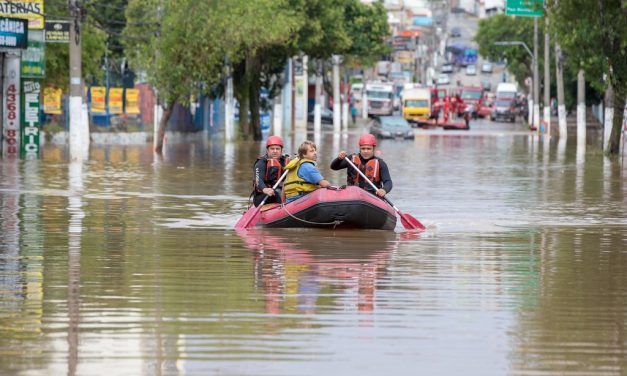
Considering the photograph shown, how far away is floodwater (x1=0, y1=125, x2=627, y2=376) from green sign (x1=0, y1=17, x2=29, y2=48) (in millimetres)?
13057

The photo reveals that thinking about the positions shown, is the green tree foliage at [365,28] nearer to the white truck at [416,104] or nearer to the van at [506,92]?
the white truck at [416,104]

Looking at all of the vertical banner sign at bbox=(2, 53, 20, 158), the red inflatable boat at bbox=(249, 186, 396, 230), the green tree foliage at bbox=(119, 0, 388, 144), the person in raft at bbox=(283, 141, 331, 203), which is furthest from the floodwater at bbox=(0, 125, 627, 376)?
the green tree foliage at bbox=(119, 0, 388, 144)

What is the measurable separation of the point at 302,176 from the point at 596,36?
27500 mm

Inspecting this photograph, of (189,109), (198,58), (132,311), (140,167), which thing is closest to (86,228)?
(132,311)

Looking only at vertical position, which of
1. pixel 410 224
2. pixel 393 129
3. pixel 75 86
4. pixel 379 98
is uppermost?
pixel 75 86

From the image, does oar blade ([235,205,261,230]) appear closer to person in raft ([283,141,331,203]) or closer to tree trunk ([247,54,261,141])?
person in raft ([283,141,331,203])

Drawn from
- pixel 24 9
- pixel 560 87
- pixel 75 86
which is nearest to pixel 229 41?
pixel 75 86

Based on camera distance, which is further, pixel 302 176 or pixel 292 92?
pixel 292 92

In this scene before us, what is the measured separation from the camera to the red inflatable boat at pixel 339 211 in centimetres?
1975

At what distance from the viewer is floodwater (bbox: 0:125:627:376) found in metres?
10.2

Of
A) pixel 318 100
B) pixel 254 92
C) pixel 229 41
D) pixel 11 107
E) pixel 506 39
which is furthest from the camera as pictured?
pixel 506 39

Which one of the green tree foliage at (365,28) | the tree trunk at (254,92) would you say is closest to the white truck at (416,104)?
the green tree foliage at (365,28)

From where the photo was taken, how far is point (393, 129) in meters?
75.6

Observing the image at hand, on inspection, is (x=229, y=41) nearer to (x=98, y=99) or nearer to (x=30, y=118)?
(x=30, y=118)
